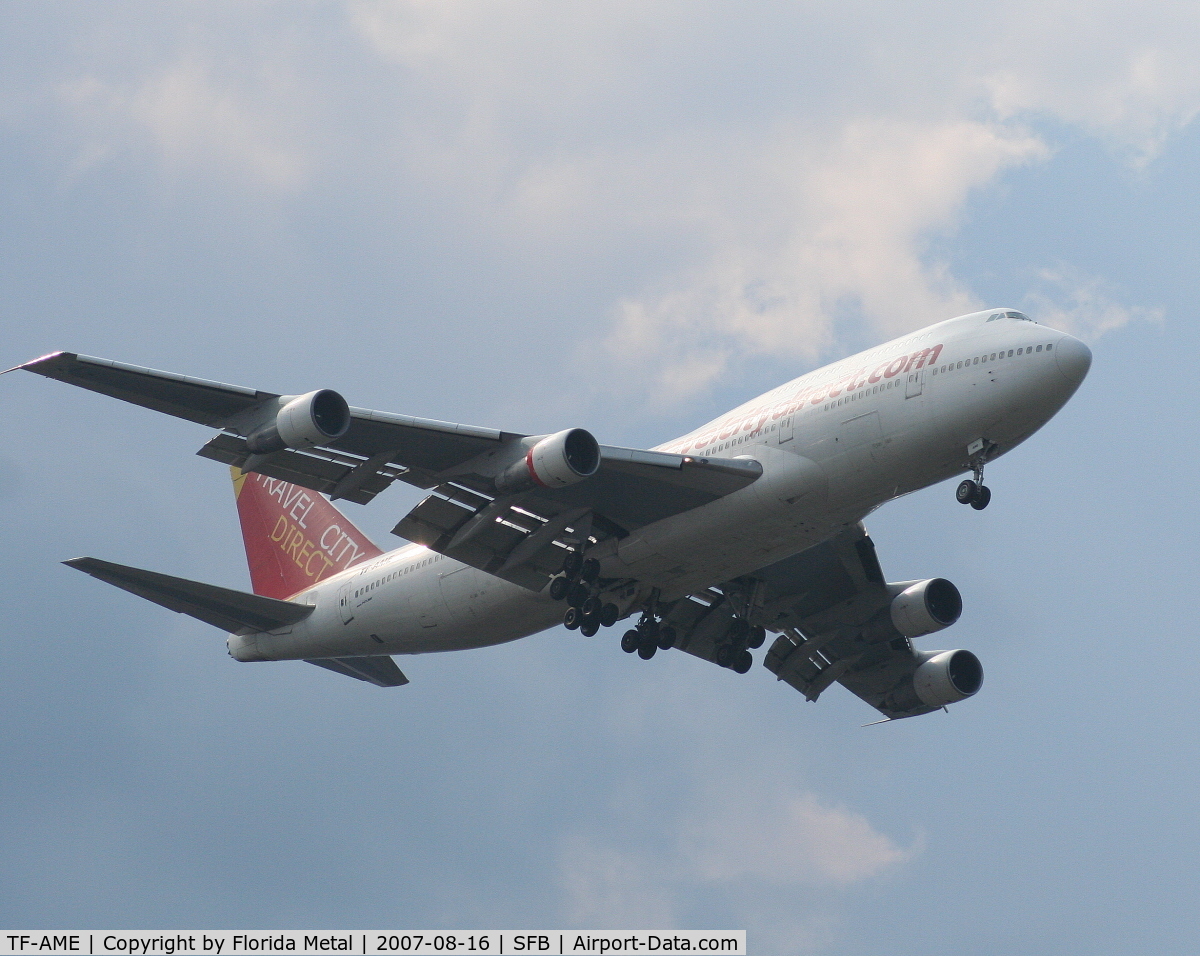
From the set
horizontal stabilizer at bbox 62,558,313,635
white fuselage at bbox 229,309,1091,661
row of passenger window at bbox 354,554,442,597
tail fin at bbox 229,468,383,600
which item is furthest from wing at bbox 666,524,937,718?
horizontal stabilizer at bbox 62,558,313,635

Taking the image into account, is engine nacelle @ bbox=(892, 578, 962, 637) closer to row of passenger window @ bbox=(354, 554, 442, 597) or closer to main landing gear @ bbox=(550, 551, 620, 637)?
main landing gear @ bbox=(550, 551, 620, 637)

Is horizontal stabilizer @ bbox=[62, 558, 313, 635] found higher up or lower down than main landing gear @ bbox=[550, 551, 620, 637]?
higher up

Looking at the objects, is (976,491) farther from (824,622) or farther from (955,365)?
(824,622)

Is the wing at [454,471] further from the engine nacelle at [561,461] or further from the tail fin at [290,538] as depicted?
the tail fin at [290,538]

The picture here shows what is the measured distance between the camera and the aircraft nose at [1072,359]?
28.0 metres

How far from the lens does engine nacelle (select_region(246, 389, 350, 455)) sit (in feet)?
89.6

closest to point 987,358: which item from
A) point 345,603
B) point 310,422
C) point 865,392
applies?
point 865,392

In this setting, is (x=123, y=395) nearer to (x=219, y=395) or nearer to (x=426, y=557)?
(x=219, y=395)

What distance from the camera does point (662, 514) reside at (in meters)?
31.5

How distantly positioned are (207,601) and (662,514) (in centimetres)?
1290

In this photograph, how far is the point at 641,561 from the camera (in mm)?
32281

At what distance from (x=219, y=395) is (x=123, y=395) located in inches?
75.0

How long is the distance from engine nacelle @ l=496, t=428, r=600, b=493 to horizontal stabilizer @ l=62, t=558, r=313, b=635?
10.8 m

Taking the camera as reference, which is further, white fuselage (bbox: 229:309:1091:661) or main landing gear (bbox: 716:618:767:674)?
main landing gear (bbox: 716:618:767:674)
